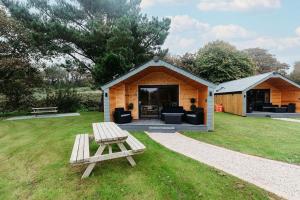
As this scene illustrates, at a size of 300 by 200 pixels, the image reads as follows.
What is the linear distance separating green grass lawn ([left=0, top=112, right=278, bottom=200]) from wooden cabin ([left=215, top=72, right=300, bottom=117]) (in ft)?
33.7

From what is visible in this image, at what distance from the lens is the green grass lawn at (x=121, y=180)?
3051mm

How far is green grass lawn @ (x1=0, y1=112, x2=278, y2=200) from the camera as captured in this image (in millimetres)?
3051

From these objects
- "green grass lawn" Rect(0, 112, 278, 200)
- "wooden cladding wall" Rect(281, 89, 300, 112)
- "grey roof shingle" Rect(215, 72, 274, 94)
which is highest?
"grey roof shingle" Rect(215, 72, 274, 94)

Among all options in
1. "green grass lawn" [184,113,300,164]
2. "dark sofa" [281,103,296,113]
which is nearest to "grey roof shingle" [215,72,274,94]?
"dark sofa" [281,103,296,113]

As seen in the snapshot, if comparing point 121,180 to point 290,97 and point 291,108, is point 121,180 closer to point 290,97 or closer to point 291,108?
point 291,108

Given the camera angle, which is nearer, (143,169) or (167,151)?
(143,169)

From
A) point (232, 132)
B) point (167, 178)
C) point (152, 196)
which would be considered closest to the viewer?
point (152, 196)

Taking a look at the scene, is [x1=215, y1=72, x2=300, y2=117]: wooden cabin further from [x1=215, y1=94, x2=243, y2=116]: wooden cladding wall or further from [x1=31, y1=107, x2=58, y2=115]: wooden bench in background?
[x1=31, y1=107, x2=58, y2=115]: wooden bench in background

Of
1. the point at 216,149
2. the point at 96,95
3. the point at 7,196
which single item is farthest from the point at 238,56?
the point at 7,196

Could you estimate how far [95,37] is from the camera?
11.1 meters

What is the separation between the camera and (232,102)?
14195mm

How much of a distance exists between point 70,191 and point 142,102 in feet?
24.0

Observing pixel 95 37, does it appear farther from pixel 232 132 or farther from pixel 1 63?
pixel 232 132

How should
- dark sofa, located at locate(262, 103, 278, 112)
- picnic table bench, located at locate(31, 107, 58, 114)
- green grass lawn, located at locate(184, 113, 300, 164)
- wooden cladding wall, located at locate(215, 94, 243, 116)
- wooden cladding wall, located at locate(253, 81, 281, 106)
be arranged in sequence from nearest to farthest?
1. green grass lawn, located at locate(184, 113, 300, 164)
2. picnic table bench, located at locate(31, 107, 58, 114)
3. wooden cladding wall, located at locate(215, 94, 243, 116)
4. dark sofa, located at locate(262, 103, 278, 112)
5. wooden cladding wall, located at locate(253, 81, 281, 106)
